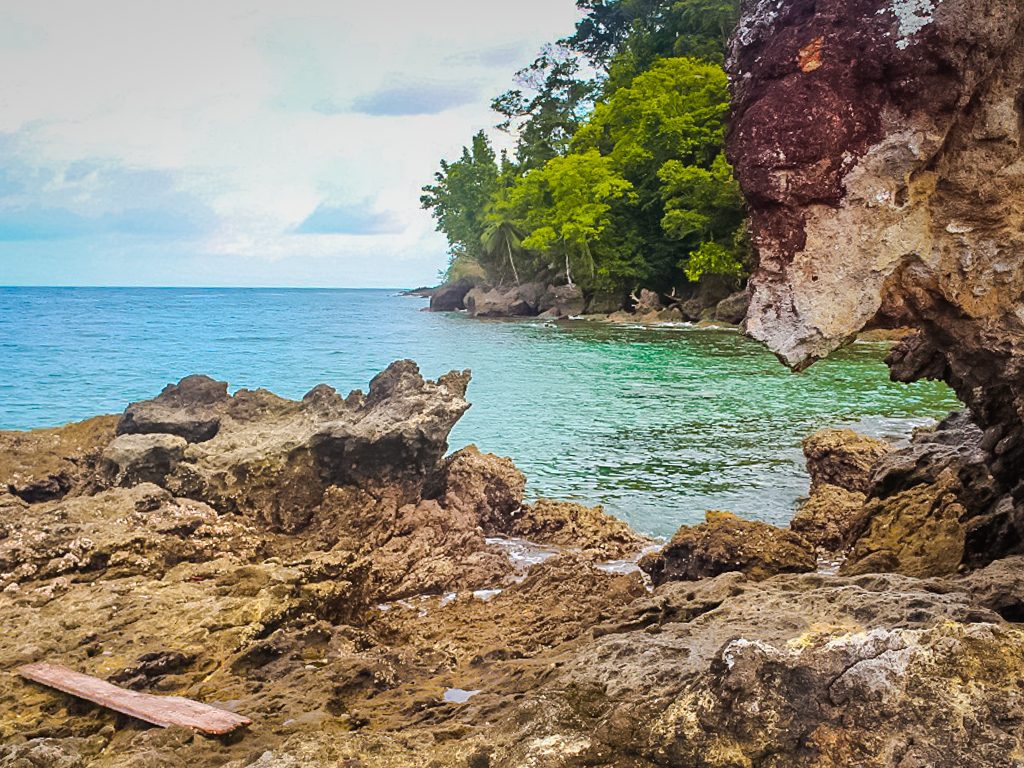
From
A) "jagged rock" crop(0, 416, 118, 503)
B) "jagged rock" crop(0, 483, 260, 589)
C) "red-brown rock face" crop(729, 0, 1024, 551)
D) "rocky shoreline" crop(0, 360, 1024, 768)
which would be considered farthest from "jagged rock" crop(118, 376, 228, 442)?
"red-brown rock face" crop(729, 0, 1024, 551)

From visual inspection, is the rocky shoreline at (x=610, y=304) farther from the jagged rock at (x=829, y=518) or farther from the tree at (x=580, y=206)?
the jagged rock at (x=829, y=518)

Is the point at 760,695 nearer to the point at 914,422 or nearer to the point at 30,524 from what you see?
the point at 30,524

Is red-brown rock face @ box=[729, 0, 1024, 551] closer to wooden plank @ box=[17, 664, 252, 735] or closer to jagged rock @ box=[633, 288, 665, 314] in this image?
wooden plank @ box=[17, 664, 252, 735]

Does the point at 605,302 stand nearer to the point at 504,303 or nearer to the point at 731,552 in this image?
the point at 504,303

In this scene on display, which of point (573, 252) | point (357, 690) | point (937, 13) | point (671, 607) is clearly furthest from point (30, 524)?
point (573, 252)

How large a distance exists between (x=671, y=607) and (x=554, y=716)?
1.44 m

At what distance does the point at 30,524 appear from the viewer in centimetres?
564

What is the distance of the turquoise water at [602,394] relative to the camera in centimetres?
1066

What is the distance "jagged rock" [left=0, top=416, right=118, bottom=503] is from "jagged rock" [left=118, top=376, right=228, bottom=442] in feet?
1.50

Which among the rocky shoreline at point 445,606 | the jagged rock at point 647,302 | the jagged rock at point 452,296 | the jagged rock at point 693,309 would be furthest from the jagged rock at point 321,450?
the jagged rock at point 452,296

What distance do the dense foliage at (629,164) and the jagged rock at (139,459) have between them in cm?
2110

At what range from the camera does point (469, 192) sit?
57.4 metres

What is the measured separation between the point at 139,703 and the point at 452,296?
2115 inches

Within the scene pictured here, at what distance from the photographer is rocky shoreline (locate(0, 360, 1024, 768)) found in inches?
98.3
